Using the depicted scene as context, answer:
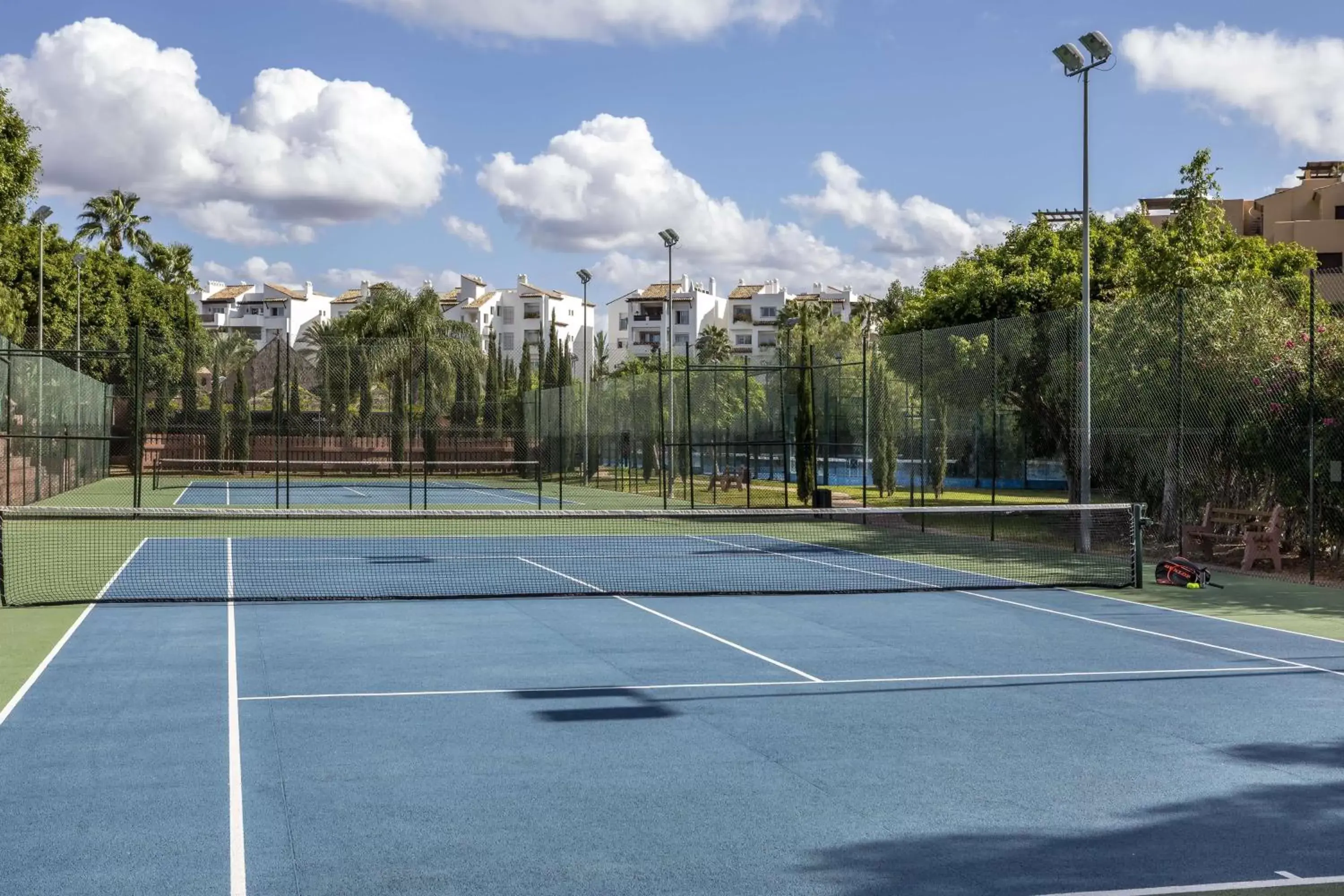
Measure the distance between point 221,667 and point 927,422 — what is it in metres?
19.1

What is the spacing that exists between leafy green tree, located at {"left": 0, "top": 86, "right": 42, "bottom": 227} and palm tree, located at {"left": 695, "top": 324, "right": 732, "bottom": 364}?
70216 mm

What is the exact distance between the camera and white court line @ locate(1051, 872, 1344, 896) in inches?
215

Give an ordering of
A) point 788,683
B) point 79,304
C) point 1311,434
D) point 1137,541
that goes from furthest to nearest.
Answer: point 79,304, point 1311,434, point 1137,541, point 788,683

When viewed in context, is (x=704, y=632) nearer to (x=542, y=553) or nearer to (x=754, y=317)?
(x=542, y=553)

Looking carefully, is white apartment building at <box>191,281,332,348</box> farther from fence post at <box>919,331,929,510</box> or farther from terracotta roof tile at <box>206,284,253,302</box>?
fence post at <box>919,331,929,510</box>

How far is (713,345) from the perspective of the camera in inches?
4080

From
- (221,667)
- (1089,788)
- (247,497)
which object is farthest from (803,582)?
(247,497)

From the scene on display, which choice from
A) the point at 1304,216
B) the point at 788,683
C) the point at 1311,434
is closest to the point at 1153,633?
the point at 788,683

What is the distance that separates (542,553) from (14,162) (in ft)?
60.7

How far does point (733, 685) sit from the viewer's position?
33.1 feet

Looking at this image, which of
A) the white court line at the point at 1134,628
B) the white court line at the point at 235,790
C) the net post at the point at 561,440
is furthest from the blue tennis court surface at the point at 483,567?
the white court line at the point at 235,790

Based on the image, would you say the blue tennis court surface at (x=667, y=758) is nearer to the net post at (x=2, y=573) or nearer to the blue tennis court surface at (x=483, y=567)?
the net post at (x=2, y=573)

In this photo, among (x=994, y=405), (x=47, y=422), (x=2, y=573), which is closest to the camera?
(x=2, y=573)

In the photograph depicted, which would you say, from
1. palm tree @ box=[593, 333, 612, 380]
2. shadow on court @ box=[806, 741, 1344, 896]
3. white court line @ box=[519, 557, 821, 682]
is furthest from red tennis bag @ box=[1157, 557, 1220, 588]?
palm tree @ box=[593, 333, 612, 380]
